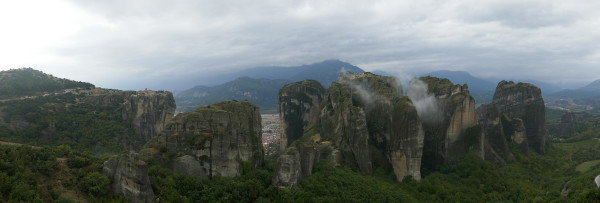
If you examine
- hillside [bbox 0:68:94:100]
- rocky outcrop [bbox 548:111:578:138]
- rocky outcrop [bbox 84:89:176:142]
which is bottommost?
rocky outcrop [bbox 548:111:578:138]

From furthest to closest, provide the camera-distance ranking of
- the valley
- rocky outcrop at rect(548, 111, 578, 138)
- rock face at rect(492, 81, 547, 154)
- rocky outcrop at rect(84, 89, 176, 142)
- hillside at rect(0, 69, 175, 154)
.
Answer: rocky outcrop at rect(548, 111, 578, 138) < rocky outcrop at rect(84, 89, 176, 142) < rock face at rect(492, 81, 547, 154) < hillside at rect(0, 69, 175, 154) < the valley

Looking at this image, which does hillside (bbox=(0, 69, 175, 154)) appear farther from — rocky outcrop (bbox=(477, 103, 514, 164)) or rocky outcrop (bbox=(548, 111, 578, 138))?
rocky outcrop (bbox=(548, 111, 578, 138))

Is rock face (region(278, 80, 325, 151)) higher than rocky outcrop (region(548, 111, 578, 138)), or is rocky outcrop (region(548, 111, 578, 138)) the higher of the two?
rock face (region(278, 80, 325, 151))

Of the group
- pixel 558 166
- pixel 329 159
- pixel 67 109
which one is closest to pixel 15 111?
pixel 67 109

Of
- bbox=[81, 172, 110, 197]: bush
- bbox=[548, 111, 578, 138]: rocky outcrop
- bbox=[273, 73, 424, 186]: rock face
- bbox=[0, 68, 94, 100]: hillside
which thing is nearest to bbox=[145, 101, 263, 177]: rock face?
bbox=[81, 172, 110, 197]: bush

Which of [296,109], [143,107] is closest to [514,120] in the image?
[296,109]

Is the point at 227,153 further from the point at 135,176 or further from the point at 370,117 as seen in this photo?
the point at 370,117
